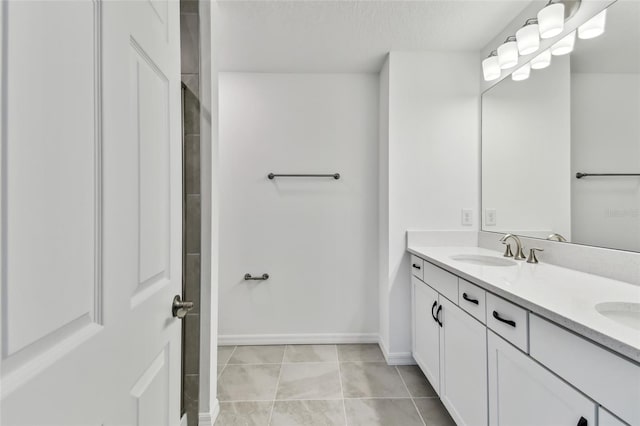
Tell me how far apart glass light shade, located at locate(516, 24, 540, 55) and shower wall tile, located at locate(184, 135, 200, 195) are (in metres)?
1.86

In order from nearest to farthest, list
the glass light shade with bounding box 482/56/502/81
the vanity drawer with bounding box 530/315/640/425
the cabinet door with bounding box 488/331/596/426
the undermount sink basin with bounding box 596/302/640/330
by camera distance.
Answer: the vanity drawer with bounding box 530/315/640/425 < the cabinet door with bounding box 488/331/596/426 < the undermount sink basin with bounding box 596/302/640/330 < the glass light shade with bounding box 482/56/502/81

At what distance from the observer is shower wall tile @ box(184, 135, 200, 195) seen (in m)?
1.50

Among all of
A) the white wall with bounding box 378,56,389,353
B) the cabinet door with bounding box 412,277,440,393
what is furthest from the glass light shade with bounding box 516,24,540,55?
the cabinet door with bounding box 412,277,440,393

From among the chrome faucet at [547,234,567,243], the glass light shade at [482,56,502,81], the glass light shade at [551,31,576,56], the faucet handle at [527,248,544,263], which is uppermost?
the glass light shade at [482,56,502,81]

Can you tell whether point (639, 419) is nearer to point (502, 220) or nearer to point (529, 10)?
point (502, 220)

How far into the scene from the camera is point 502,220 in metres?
1.91

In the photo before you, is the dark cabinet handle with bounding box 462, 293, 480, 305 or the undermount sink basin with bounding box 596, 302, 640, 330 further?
the dark cabinet handle with bounding box 462, 293, 480, 305

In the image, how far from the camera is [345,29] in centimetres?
183

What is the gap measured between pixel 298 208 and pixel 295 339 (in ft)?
3.65
